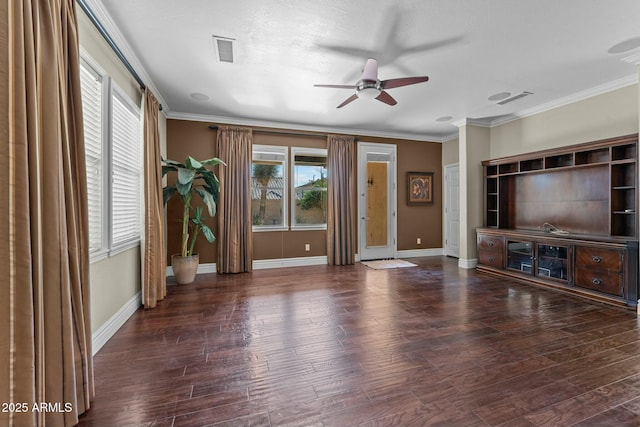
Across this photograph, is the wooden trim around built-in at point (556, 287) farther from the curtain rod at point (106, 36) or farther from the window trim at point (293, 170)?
the curtain rod at point (106, 36)

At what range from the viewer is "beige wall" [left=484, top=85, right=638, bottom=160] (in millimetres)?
3754

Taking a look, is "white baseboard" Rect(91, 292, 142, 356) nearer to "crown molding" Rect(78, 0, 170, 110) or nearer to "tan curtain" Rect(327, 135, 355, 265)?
"crown molding" Rect(78, 0, 170, 110)

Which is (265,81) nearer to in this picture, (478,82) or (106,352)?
Result: (478,82)

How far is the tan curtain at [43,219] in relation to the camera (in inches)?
48.0

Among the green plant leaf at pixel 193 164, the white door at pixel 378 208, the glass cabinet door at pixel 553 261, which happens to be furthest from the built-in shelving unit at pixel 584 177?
the green plant leaf at pixel 193 164

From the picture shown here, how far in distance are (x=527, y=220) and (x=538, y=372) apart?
3698mm

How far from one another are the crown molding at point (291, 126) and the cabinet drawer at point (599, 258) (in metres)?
3.79

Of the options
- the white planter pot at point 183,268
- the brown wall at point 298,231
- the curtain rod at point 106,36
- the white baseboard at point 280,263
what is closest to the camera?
the curtain rod at point 106,36

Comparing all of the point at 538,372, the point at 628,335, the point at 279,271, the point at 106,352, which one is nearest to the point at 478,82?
the point at 628,335

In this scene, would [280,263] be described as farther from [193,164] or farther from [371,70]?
[371,70]

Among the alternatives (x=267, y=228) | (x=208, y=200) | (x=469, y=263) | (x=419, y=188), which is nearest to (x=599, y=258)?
(x=469, y=263)

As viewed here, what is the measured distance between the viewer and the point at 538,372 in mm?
2043

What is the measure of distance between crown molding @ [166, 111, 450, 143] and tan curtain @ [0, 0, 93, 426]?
3.35 m

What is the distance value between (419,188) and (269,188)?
352 centimetres
